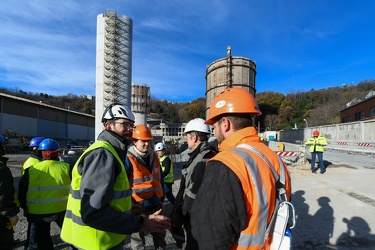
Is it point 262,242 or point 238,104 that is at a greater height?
point 238,104

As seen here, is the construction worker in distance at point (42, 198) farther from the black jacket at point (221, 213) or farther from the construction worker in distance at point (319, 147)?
the construction worker in distance at point (319, 147)

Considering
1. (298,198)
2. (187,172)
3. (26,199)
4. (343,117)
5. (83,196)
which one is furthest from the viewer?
(343,117)

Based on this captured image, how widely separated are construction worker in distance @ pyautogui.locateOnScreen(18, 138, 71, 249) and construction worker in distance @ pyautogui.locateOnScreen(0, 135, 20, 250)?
21 centimetres

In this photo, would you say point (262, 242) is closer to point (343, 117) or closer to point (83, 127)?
point (343, 117)

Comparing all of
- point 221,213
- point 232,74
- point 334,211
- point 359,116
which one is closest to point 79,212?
point 221,213

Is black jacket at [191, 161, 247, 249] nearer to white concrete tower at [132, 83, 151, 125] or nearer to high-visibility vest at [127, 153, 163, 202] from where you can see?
high-visibility vest at [127, 153, 163, 202]

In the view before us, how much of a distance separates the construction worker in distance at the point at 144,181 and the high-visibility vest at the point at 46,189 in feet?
3.21

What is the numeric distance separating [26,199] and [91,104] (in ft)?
284

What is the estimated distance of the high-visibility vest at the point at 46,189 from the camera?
3037 millimetres

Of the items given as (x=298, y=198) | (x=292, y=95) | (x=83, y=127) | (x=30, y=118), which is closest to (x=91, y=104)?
(x=83, y=127)

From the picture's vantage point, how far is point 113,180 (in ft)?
5.64

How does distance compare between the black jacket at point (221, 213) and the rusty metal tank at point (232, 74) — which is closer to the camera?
the black jacket at point (221, 213)

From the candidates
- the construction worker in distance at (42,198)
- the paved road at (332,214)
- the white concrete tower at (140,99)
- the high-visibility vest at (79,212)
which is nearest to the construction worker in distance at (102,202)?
the high-visibility vest at (79,212)

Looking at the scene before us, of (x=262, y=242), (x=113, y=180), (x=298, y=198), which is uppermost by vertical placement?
(x=113, y=180)
